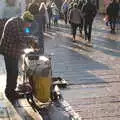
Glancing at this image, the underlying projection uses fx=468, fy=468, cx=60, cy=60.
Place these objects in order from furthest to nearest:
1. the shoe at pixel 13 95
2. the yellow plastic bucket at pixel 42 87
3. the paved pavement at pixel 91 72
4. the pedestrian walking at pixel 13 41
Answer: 1. the shoe at pixel 13 95
2. the paved pavement at pixel 91 72
3. the pedestrian walking at pixel 13 41
4. the yellow plastic bucket at pixel 42 87

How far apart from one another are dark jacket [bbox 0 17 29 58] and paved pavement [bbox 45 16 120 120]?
5.50 feet

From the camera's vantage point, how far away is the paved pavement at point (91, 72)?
9656mm

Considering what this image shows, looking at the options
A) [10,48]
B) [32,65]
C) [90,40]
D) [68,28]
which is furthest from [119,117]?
[68,28]

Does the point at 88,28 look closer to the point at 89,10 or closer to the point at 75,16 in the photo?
the point at 75,16

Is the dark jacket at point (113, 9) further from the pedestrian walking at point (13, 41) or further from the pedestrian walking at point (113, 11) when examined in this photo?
the pedestrian walking at point (13, 41)

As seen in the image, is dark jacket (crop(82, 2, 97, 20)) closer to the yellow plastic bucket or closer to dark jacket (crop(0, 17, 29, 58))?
dark jacket (crop(0, 17, 29, 58))

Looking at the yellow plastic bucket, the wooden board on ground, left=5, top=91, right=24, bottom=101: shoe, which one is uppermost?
the yellow plastic bucket

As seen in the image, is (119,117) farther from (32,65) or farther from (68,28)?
(68,28)

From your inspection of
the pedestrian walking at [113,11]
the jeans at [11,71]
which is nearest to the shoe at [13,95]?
the jeans at [11,71]

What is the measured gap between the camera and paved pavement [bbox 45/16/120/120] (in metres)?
9.66

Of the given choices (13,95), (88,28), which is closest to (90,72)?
(13,95)

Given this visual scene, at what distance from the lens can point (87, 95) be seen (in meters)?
10.6

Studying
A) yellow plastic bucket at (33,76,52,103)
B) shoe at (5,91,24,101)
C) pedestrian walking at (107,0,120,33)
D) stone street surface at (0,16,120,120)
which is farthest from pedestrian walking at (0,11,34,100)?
pedestrian walking at (107,0,120,33)

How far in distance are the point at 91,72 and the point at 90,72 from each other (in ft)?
0.09
